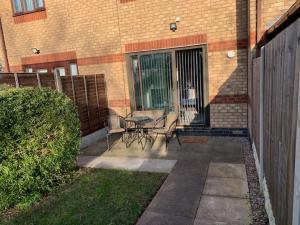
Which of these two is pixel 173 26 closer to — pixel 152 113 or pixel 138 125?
pixel 152 113

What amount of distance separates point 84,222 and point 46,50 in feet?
24.2

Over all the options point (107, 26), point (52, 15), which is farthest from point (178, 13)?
point (52, 15)

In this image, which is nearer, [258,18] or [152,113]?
[258,18]

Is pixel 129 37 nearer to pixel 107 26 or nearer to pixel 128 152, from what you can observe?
pixel 107 26

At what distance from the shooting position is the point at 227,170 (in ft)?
14.7

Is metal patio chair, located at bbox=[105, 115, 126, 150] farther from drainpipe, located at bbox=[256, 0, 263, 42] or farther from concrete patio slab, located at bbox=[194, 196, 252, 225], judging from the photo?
concrete patio slab, located at bbox=[194, 196, 252, 225]

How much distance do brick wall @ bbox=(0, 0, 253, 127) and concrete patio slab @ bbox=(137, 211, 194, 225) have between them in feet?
13.6

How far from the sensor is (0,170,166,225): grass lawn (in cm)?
327

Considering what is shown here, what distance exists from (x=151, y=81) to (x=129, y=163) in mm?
3104

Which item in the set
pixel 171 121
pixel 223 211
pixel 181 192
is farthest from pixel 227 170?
pixel 171 121

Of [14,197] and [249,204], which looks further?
[14,197]

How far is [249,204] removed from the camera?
131 inches

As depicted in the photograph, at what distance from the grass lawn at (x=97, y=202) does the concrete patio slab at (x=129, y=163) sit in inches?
11.8

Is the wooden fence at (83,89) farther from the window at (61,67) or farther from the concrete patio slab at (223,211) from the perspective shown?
the concrete patio slab at (223,211)
